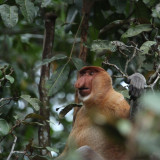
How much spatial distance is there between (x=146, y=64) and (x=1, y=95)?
1696 millimetres

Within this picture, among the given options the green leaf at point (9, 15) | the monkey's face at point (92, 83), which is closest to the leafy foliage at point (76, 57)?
the green leaf at point (9, 15)

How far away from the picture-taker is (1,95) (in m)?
4.01

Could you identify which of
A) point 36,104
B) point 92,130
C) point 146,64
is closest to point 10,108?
point 36,104

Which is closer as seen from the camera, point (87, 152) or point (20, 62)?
point (87, 152)

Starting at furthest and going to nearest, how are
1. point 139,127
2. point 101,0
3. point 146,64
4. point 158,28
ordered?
point 101,0 < point 146,64 < point 158,28 < point 139,127

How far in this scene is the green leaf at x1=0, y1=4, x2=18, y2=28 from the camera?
3443 mm

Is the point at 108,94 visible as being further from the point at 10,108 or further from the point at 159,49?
the point at 10,108

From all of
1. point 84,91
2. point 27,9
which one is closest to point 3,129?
point 84,91

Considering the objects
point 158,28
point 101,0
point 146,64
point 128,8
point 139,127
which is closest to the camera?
point 139,127

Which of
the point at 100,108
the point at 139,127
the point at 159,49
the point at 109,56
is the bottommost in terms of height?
the point at 100,108

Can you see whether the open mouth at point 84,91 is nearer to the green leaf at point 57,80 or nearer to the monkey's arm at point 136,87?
the green leaf at point 57,80

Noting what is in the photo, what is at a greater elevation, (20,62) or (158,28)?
(158,28)

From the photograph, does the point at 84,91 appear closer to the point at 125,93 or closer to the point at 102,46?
the point at 125,93

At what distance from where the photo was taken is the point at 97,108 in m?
3.13
